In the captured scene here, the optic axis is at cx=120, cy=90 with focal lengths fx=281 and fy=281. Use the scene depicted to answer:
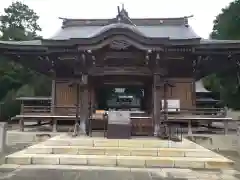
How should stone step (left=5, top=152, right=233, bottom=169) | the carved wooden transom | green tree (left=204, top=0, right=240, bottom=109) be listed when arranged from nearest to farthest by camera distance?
stone step (left=5, top=152, right=233, bottom=169)
the carved wooden transom
green tree (left=204, top=0, right=240, bottom=109)

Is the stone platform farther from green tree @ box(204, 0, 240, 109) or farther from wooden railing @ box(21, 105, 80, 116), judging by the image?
green tree @ box(204, 0, 240, 109)

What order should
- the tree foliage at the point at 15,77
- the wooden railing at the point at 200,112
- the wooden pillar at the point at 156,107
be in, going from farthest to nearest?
the tree foliage at the point at 15,77, the wooden railing at the point at 200,112, the wooden pillar at the point at 156,107

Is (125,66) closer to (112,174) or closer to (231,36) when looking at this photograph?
(112,174)

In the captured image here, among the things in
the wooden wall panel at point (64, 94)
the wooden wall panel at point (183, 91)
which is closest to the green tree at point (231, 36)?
the wooden wall panel at point (183, 91)

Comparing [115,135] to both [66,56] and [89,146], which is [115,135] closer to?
[89,146]

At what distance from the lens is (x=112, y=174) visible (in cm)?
669

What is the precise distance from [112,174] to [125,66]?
6.14 m

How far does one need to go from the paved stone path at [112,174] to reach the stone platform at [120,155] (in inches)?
18.3

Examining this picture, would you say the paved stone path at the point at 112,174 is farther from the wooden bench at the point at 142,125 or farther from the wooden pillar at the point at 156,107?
the wooden bench at the point at 142,125

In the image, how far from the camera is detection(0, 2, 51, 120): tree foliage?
31156mm

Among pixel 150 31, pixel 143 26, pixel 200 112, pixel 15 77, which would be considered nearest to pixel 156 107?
pixel 200 112

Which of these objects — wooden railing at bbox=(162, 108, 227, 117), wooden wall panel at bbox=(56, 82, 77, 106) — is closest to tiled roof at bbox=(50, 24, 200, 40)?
wooden wall panel at bbox=(56, 82, 77, 106)

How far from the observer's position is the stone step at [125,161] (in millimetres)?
7530

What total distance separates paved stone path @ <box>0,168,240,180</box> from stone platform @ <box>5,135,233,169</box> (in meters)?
0.46
